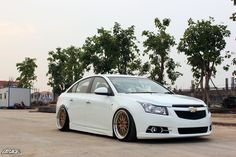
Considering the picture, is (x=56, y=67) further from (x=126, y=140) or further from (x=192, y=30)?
(x=126, y=140)

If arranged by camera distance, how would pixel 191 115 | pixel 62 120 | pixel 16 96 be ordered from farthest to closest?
pixel 16 96
pixel 62 120
pixel 191 115

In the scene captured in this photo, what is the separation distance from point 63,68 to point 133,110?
39266 mm

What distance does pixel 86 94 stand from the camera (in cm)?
1193

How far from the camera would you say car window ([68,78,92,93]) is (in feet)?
39.8

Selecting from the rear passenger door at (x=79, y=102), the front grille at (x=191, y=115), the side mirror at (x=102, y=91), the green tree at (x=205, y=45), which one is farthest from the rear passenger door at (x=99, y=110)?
the green tree at (x=205, y=45)

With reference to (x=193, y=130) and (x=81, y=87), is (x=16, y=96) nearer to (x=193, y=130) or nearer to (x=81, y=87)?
(x=81, y=87)

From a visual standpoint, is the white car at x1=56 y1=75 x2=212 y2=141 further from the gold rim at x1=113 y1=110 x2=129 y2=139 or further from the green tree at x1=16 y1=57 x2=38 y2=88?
the green tree at x1=16 y1=57 x2=38 y2=88

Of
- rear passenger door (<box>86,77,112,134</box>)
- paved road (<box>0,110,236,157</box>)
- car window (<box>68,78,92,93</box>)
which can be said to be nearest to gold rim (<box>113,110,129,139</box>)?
paved road (<box>0,110,236,157</box>)

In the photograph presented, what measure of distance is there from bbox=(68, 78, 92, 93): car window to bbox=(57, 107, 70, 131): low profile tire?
1.80 ft

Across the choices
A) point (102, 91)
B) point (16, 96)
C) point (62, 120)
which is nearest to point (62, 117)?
point (62, 120)

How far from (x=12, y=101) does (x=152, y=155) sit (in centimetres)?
4958

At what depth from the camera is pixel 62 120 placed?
12.8m

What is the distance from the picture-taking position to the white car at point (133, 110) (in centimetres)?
972

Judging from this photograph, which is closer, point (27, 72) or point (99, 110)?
point (99, 110)
